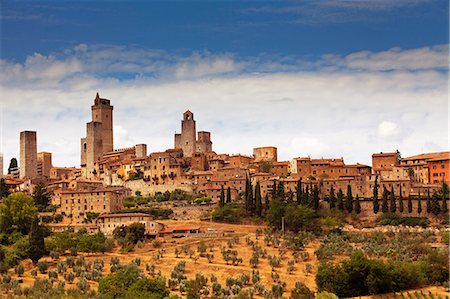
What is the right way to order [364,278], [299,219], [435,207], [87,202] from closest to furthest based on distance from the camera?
[364,278]
[299,219]
[435,207]
[87,202]

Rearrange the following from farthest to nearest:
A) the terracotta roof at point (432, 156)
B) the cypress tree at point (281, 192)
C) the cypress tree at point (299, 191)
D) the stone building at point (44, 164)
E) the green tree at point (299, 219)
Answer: the stone building at point (44, 164) → the terracotta roof at point (432, 156) → the cypress tree at point (299, 191) → the cypress tree at point (281, 192) → the green tree at point (299, 219)

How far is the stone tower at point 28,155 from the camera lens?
72250mm

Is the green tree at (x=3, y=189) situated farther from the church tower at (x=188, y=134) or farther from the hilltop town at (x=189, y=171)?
the church tower at (x=188, y=134)

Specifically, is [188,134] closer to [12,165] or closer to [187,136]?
[187,136]

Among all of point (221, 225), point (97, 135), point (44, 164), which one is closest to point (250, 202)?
point (221, 225)

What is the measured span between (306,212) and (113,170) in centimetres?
2318

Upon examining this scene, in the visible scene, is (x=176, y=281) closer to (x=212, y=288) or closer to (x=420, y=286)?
(x=212, y=288)

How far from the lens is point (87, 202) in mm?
55125

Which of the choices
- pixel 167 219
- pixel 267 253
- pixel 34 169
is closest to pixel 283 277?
pixel 267 253

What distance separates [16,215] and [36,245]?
6303 mm

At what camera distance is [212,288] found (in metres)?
37.1

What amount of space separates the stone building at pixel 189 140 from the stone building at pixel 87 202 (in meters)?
15.9

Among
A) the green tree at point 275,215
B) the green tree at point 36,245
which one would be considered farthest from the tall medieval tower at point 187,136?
the green tree at point 36,245

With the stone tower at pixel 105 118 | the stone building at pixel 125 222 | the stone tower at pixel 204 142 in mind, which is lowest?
the stone building at pixel 125 222
